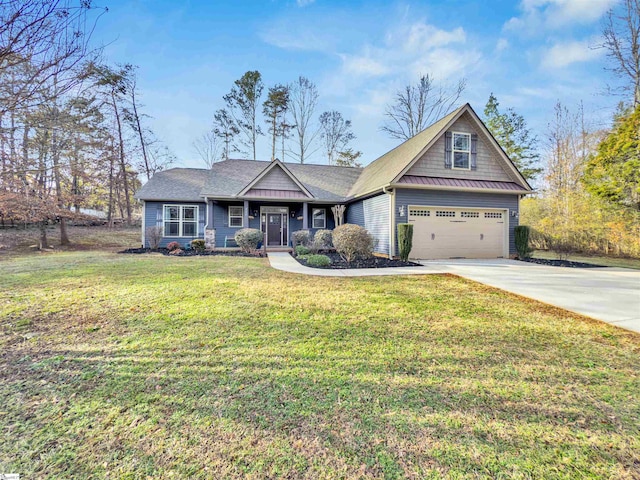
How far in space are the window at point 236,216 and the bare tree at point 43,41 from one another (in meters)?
11.3

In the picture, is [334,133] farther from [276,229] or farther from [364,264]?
[364,264]

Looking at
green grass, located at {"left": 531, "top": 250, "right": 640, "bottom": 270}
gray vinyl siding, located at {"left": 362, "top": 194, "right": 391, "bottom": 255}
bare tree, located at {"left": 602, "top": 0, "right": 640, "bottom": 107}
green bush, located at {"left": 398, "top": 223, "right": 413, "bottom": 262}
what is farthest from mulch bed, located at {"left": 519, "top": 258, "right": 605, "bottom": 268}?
bare tree, located at {"left": 602, "top": 0, "right": 640, "bottom": 107}

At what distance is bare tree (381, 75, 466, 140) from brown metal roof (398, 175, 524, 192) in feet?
40.0

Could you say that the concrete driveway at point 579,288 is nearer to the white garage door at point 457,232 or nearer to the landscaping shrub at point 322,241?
the white garage door at point 457,232

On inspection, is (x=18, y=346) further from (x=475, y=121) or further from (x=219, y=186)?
(x=475, y=121)

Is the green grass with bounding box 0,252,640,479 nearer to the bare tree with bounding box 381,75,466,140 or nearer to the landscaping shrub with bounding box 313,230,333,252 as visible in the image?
the landscaping shrub with bounding box 313,230,333,252

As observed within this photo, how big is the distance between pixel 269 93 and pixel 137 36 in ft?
61.3

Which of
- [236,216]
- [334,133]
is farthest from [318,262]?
[334,133]

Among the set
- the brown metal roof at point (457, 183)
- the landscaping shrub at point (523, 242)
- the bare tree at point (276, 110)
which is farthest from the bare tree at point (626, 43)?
the bare tree at point (276, 110)

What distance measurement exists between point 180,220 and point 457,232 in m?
13.7

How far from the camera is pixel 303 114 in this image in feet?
82.7

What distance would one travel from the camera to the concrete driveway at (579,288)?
4.76 meters

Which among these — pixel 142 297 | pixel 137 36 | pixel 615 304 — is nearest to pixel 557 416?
pixel 615 304

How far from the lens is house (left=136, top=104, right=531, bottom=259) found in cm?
1178
